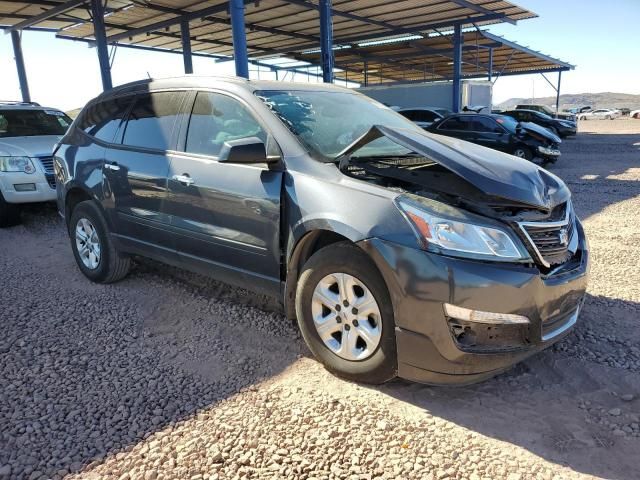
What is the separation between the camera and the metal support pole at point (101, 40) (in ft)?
51.4

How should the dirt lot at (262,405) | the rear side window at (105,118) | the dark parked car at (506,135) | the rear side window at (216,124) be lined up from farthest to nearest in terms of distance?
the dark parked car at (506,135), the rear side window at (105,118), the rear side window at (216,124), the dirt lot at (262,405)

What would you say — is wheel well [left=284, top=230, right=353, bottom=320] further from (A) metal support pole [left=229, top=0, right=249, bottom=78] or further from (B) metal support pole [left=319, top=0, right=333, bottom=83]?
(B) metal support pole [left=319, top=0, right=333, bottom=83]

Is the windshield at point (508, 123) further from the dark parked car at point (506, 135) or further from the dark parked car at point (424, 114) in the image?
the dark parked car at point (424, 114)

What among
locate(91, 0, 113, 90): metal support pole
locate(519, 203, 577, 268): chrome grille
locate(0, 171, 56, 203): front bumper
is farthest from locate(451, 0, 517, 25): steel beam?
locate(519, 203, 577, 268): chrome grille

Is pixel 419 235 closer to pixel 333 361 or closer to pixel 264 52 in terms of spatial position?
pixel 333 361

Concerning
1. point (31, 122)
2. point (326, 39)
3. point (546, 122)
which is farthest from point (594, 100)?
point (31, 122)

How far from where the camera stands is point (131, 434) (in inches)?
104

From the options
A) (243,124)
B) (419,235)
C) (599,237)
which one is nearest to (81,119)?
(243,124)

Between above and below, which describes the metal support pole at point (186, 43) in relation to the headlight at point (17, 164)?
above

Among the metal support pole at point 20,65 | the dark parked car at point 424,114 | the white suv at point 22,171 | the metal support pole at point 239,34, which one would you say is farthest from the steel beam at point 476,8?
the metal support pole at point 20,65

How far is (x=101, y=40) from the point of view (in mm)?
16641

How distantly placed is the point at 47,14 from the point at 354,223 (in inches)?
713

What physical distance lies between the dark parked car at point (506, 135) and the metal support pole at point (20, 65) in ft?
56.1

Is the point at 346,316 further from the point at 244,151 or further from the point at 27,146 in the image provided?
the point at 27,146
